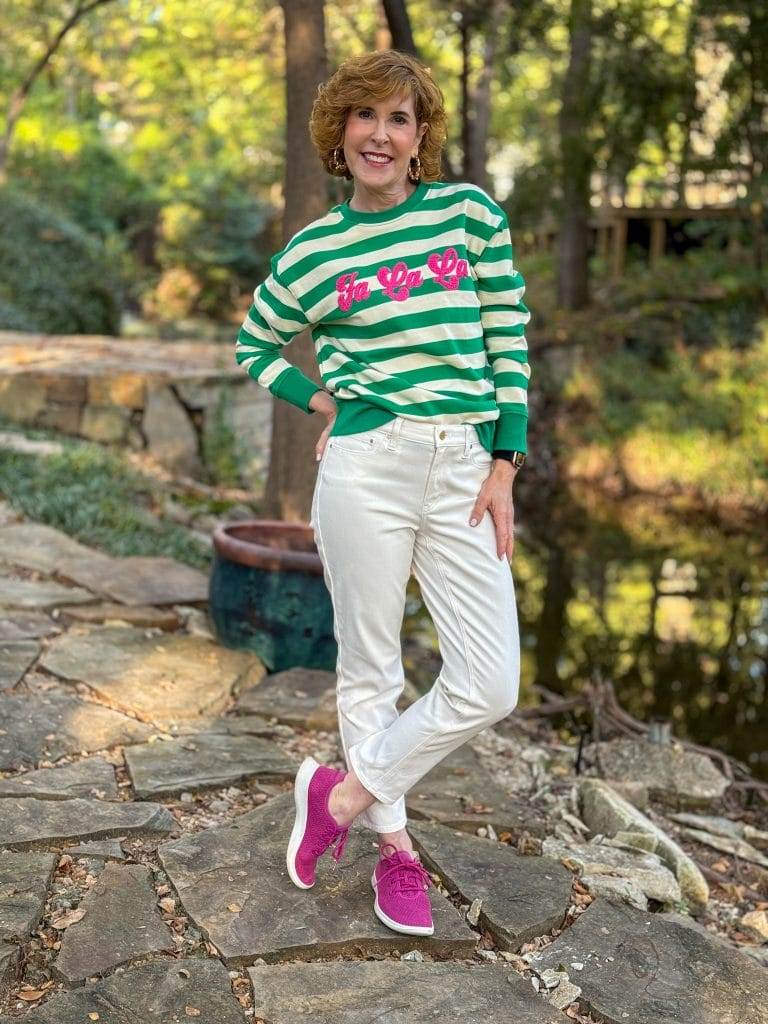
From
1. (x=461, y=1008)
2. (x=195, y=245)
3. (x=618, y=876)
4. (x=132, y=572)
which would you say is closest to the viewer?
(x=461, y=1008)

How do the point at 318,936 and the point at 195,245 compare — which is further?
the point at 195,245

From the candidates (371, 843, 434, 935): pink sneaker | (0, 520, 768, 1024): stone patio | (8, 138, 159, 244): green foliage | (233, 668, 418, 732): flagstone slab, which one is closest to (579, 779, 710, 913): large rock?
(0, 520, 768, 1024): stone patio

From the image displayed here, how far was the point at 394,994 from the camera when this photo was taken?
2.21m

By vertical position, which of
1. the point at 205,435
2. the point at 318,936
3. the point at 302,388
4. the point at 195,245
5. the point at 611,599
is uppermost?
the point at 195,245

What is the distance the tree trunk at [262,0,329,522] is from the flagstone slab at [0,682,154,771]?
182 cm

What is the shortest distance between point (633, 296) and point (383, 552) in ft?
41.3

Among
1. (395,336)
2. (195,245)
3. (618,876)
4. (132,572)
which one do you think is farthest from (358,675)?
(195,245)

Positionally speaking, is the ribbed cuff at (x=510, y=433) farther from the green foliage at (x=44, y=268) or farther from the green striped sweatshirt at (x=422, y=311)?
the green foliage at (x=44, y=268)

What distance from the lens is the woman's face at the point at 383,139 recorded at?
2258 millimetres

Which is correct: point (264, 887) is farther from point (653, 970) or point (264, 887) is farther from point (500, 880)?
point (653, 970)

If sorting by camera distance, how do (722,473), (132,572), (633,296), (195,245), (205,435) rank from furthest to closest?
1. (195,245)
2. (633,296)
3. (722,473)
4. (205,435)
5. (132,572)

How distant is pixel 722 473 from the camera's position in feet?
35.6

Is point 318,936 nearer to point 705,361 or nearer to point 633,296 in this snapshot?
point 705,361

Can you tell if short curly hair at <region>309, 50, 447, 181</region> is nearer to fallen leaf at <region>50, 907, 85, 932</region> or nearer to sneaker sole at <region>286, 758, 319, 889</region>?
sneaker sole at <region>286, 758, 319, 889</region>
